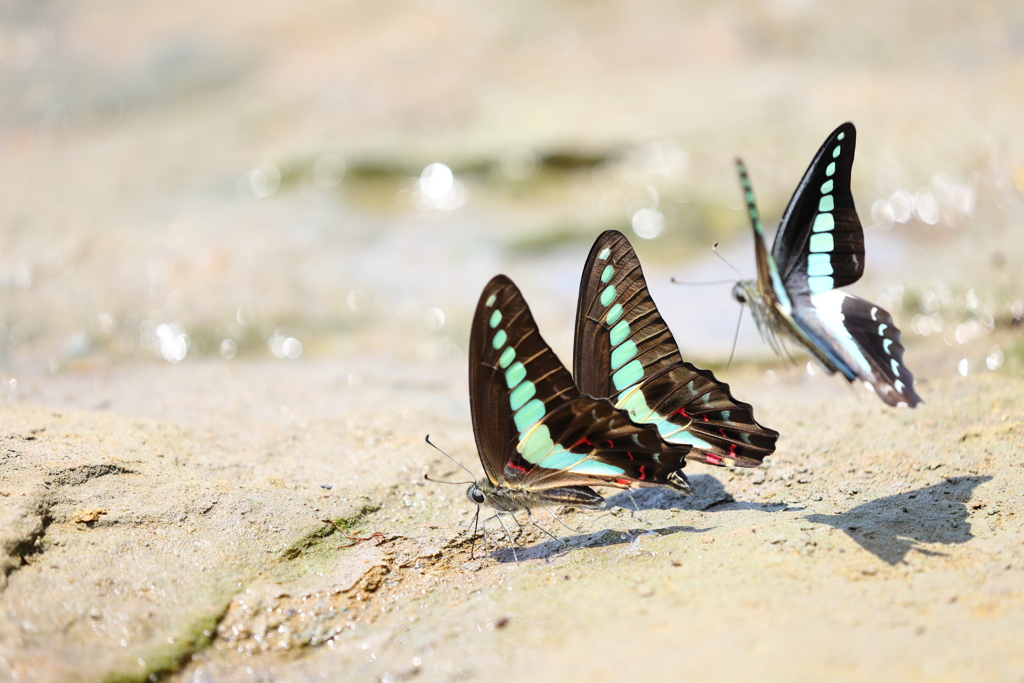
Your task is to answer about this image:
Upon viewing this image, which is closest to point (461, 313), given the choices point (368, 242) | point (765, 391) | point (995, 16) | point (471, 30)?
point (368, 242)

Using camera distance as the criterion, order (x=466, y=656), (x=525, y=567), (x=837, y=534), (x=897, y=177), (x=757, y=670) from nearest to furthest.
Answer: (x=757, y=670)
(x=466, y=656)
(x=837, y=534)
(x=525, y=567)
(x=897, y=177)

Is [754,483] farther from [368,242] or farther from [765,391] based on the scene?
[368,242]

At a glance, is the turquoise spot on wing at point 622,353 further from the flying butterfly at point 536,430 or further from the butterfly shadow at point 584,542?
the butterfly shadow at point 584,542

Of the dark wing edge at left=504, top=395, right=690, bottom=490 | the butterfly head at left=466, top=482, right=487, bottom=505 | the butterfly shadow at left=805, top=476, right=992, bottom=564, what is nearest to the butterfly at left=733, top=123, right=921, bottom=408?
the butterfly shadow at left=805, top=476, right=992, bottom=564

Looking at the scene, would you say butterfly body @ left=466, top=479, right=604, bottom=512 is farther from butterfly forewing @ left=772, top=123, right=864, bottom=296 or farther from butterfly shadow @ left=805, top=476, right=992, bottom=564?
butterfly forewing @ left=772, top=123, right=864, bottom=296

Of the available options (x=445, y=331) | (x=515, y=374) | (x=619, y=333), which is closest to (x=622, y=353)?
(x=619, y=333)

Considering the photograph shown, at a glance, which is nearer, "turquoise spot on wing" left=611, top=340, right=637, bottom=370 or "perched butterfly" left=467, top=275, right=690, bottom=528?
"perched butterfly" left=467, top=275, right=690, bottom=528

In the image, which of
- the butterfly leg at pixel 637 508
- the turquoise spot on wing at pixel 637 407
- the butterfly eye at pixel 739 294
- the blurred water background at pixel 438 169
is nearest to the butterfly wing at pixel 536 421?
the butterfly leg at pixel 637 508
